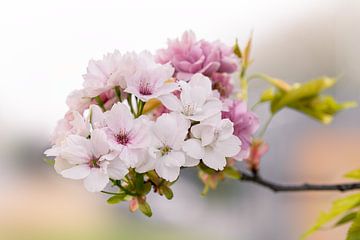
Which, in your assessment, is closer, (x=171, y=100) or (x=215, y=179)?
(x=171, y=100)

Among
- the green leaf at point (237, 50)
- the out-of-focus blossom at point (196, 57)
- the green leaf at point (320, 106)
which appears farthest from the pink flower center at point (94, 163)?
the green leaf at point (320, 106)

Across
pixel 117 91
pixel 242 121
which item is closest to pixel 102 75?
pixel 117 91

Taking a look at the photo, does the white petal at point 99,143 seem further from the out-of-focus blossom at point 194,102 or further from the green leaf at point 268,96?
the green leaf at point 268,96

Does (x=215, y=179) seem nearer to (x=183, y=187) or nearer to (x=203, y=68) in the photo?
(x=203, y=68)

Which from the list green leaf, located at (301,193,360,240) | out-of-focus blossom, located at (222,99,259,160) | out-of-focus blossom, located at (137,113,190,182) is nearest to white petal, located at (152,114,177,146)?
out-of-focus blossom, located at (137,113,190,182)

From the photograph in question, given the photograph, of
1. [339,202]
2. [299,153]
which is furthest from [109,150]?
[299,153]

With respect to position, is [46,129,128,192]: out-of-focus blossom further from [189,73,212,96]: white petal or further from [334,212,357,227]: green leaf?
[334,212,357,227]: green leaf

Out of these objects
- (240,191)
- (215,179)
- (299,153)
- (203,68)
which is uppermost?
(203,68)

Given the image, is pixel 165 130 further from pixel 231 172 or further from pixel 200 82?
pixel 231 172
